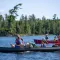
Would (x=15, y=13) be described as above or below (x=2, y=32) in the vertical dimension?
above

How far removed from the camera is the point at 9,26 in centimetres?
10238

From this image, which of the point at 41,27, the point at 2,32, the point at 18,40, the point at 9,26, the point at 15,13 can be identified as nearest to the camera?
the point at 18,40

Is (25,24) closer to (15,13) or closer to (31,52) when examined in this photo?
(15,13)

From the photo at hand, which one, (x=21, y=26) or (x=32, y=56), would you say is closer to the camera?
(x=32, y=56)

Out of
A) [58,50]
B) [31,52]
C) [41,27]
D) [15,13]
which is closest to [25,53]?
[31,52]

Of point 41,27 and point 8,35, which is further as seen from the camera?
point 41,27

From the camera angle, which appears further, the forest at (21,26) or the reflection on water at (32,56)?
the forest at (21,26)

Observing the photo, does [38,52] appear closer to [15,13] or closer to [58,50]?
[58,50]

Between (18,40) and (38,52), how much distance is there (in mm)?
2894

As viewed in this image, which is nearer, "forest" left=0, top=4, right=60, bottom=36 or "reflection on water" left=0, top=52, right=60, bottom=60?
"reflection on water" left=0, top=52, right=60, bottom=60

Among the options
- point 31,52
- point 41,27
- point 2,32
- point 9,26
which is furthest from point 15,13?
point 31,52

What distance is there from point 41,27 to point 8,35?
1853cm

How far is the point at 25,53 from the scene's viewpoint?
31375 mm

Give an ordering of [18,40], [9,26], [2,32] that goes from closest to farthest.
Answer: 1. [18,40]
2. [9,26]
3. [2,32]
